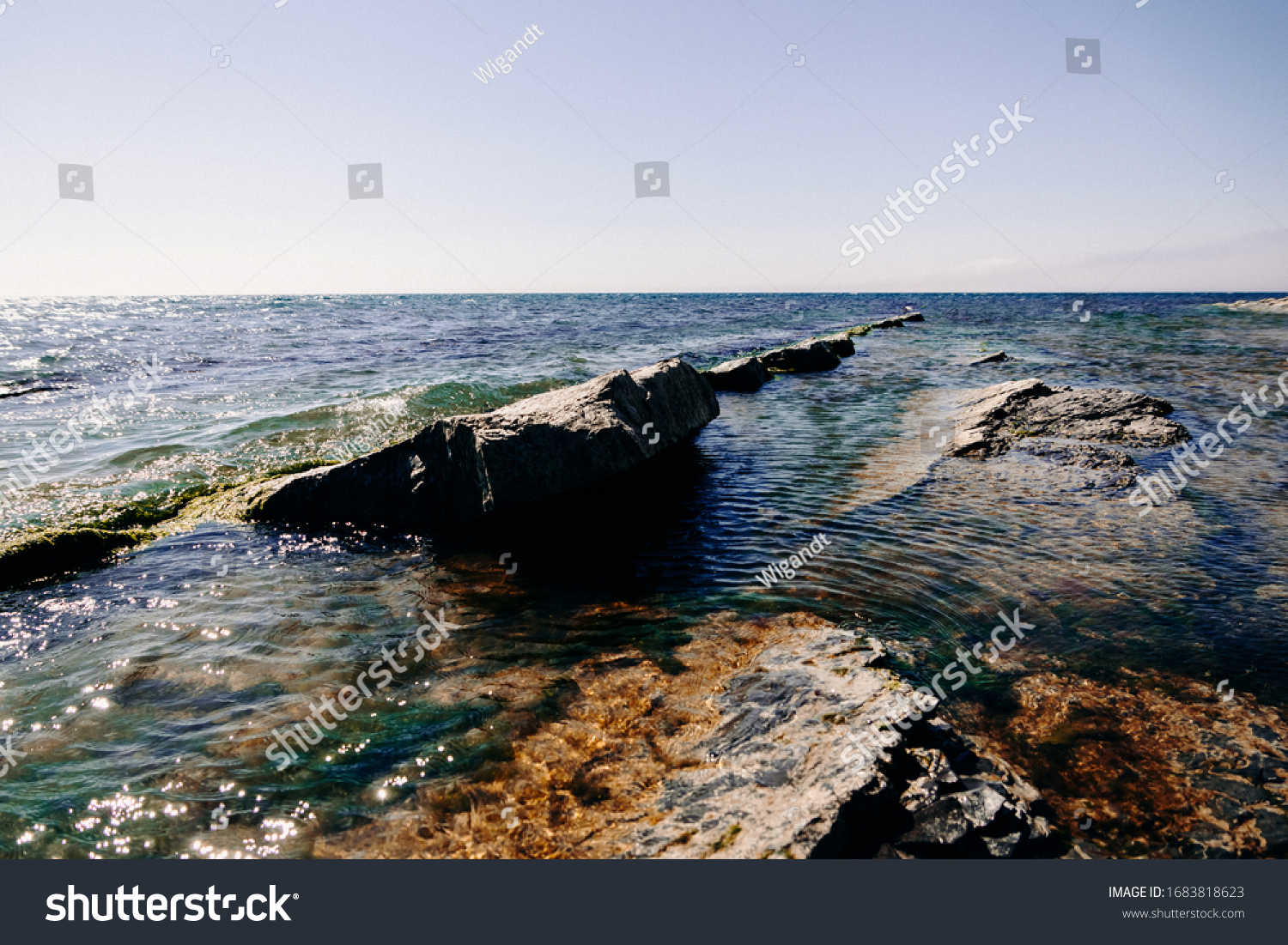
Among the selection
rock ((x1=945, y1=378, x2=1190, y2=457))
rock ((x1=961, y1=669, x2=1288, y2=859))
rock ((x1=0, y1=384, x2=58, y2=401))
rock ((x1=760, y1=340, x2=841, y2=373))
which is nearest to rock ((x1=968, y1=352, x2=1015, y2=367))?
rock ((x1=760, y1=340, x2=841, y2=373))

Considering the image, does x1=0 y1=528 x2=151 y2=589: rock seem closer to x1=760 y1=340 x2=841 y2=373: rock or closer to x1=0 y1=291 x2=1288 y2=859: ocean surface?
x1=0 y1=291 x2=1288 y2=859: ocean surface

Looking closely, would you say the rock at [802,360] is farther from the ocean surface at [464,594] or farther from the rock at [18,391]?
the rock at [18,391]

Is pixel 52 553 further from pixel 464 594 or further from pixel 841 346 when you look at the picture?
pixel 841 346

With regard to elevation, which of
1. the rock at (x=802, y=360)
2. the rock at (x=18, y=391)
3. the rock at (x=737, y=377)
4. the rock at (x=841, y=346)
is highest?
the rock at (x=841, y=346)

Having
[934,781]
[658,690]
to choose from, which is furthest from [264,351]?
[934,781]

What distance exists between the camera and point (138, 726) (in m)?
4.94

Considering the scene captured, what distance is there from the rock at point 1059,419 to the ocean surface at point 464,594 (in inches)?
39.6

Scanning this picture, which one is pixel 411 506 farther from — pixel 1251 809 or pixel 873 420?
pixel 873 420

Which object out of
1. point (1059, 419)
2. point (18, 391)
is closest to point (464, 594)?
point (1059, 419)

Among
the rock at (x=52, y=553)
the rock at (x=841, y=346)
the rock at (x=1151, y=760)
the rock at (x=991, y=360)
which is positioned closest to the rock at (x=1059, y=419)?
the rock at (x=1151, y=760)

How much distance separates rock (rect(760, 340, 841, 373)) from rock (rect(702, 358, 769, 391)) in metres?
3.74

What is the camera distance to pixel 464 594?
283 inches

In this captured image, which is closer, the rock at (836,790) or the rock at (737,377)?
the rock at (836,790)

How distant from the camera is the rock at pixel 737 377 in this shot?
69.5 ft
